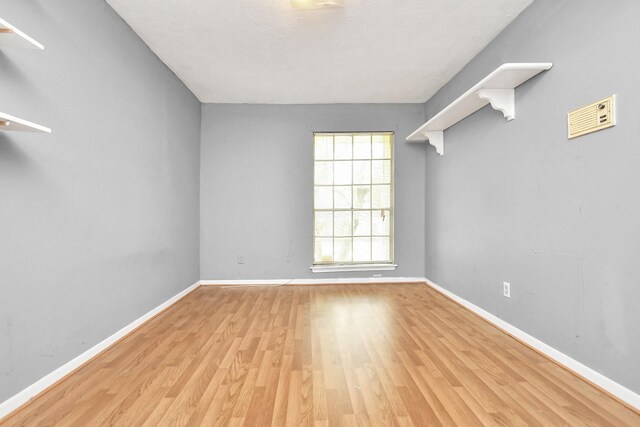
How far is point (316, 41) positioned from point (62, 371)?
128 inches

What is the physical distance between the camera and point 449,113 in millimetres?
3070

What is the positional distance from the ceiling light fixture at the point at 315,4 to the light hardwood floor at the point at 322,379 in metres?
2.67

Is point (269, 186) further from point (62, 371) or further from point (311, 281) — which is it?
point (62, 371)

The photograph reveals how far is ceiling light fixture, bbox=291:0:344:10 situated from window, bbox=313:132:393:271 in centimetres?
223

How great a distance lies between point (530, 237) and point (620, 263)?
0.68 metres

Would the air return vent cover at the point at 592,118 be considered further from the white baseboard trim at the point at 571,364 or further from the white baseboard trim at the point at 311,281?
the white baseboard trim at the point at 311,281

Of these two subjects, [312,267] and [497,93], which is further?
[312,267]

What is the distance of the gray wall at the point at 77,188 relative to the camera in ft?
5.35

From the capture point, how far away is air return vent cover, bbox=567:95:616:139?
5.64ft

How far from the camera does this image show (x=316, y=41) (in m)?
2.83

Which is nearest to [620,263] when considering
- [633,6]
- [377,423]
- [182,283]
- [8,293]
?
[633,6]

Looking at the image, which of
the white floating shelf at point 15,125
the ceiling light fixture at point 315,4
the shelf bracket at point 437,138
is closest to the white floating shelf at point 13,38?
the white floating shelf at point 15,125

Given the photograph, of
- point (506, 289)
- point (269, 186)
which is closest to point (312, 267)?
point (269, 186)

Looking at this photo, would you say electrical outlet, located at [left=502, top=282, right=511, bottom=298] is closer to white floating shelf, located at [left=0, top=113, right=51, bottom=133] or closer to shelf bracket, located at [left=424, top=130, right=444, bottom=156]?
shelf bracket, located at [left=424, top=130, right=444, bottom=156]
